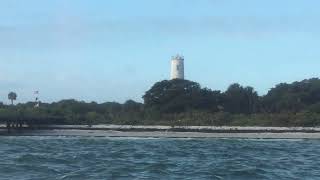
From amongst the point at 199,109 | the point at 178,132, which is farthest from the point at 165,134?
the point at 199,109

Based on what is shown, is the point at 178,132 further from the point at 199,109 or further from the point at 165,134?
the point at 199,109

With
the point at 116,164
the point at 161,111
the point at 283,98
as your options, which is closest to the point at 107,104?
the point at 161,111

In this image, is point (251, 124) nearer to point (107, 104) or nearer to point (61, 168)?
point (107, 104)

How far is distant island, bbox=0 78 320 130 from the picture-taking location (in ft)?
371

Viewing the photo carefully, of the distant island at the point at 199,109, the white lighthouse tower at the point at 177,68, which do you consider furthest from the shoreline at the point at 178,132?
the white lighthouse tower at the point at 177,68

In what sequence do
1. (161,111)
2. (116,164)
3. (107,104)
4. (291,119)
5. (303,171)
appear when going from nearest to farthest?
(303,171)
(116,164)
(291,119)
(161,111)
(107,104)

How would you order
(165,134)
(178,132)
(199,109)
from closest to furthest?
(165,134)
(178,132)
(199,109)

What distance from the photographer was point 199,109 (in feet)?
426

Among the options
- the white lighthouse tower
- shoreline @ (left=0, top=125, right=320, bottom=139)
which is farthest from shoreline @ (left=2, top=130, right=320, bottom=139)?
the white lighthouse tower

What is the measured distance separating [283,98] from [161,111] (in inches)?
902

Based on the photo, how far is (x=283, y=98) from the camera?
13338 cm

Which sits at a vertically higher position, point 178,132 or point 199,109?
point 199,109

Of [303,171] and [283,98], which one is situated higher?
[283,98]

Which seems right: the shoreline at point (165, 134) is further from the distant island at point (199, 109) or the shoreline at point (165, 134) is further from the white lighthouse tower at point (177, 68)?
the white lighthouse tower at point (177, 68)
